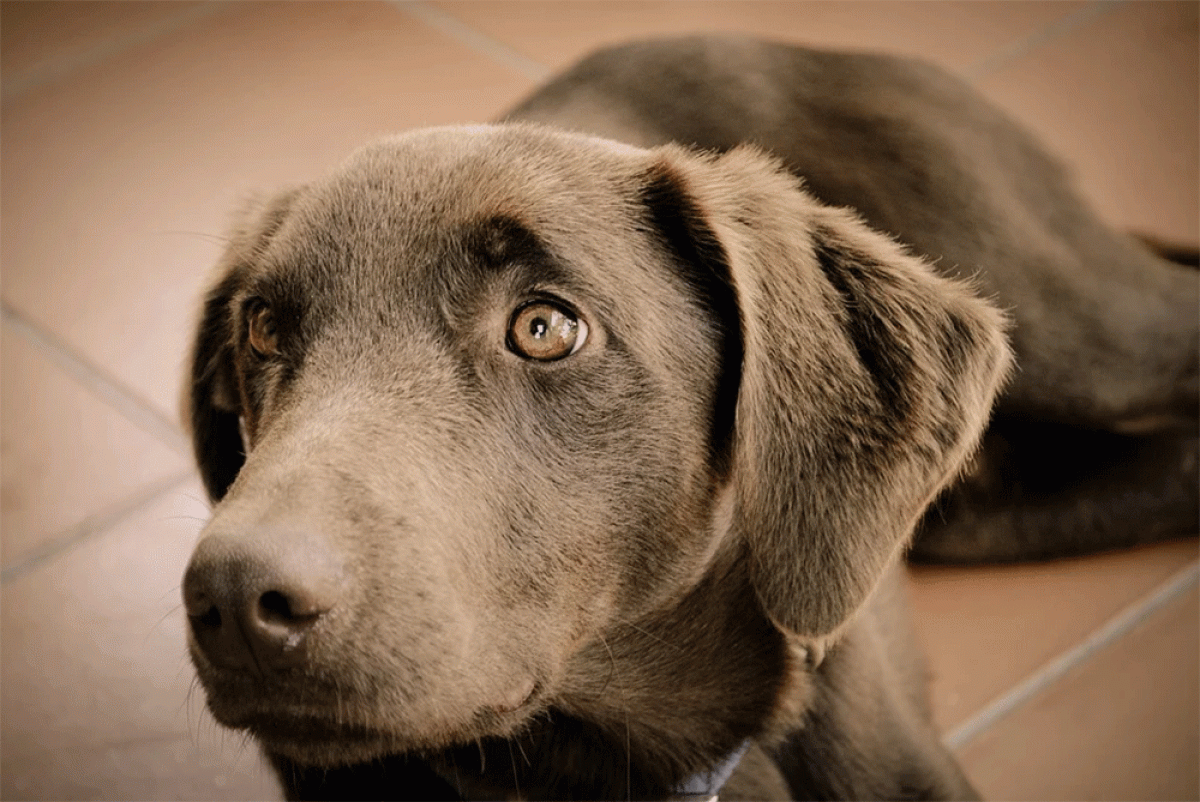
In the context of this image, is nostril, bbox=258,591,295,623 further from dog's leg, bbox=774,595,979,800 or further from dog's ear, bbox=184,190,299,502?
dog's leg, bbox=774,595,979,800

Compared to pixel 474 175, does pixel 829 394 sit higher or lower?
lower

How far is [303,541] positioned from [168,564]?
5.66 ft

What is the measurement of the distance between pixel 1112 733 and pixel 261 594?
1808 mm

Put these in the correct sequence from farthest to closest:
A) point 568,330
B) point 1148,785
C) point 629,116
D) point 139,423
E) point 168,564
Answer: point 139,423 < point 168,564 < point 629,116 < point 1148,785 < point 568,330

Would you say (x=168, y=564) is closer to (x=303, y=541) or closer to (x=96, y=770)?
(x=96, y=770)

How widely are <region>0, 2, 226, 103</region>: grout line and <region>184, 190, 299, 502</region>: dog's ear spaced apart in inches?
107

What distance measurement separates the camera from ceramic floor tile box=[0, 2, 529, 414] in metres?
3.68

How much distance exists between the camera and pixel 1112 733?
2.52 meters

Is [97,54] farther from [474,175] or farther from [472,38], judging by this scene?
[474,175]

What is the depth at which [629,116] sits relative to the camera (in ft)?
8.80

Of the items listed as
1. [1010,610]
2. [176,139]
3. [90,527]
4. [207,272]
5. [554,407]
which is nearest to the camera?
[554,407]

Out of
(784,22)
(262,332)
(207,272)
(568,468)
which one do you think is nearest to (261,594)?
(568,468)

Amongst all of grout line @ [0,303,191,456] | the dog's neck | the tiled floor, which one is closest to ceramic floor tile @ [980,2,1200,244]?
the tiled floor

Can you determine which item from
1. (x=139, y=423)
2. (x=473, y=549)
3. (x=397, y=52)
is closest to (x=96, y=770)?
(x=139, y=423)
